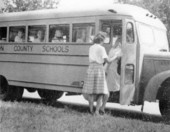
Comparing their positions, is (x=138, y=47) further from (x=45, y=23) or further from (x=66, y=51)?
(x=45, y=23)

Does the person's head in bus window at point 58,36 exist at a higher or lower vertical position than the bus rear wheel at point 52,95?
higher

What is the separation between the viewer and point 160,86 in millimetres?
7141

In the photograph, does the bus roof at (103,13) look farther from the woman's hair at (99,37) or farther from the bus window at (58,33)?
the woman's hair at (99,37)

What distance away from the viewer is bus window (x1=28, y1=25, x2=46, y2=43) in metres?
9.08

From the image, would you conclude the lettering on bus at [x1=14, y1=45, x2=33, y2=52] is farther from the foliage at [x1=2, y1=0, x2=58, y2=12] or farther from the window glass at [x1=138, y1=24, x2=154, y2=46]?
the foliage at [x1=2, y1=0, x2=58, y2=12]

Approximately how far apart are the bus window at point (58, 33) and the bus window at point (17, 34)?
3.39ft

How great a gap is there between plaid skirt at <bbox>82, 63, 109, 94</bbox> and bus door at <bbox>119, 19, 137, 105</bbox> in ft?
1.25

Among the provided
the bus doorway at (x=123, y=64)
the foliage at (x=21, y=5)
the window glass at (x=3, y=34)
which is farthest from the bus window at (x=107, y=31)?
the foliage at (x=21, y=5)

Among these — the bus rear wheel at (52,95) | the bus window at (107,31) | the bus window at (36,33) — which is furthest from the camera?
the bus rear wheel at (52,95)

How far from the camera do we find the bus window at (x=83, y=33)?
26.6ft

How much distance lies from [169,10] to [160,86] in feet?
48.3

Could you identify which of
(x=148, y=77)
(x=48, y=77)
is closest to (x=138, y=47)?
(x=148, y=77)

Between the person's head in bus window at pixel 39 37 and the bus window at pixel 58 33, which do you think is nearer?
the bus window at pixel 58 33

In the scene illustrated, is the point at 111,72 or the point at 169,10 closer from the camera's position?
the point at 111,72
